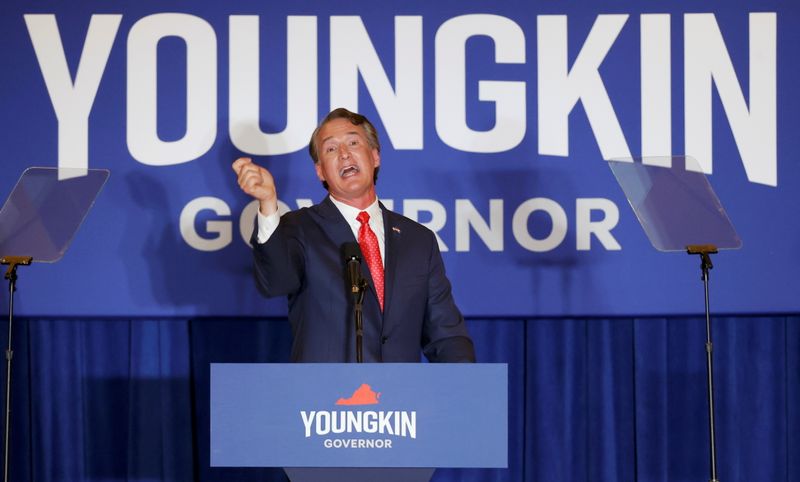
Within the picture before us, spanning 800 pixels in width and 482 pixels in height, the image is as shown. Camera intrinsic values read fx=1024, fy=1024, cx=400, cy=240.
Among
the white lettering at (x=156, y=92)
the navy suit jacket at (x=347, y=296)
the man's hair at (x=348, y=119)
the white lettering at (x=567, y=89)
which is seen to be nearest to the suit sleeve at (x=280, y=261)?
the navy suit jacket at (x=347, y=296)

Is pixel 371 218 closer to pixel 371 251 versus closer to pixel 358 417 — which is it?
pixel 371 251

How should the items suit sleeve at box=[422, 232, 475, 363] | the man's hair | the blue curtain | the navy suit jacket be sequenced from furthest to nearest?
the blue curtain < the man's hair < suit sleeve at box=[422, 232, 475, 363] < the navy suit jacket

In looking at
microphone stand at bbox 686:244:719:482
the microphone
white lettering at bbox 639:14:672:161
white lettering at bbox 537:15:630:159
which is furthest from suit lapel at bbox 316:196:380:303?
white lettering at bbox 639:14:672:161

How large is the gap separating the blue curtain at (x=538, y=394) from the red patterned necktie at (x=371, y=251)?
1317mm

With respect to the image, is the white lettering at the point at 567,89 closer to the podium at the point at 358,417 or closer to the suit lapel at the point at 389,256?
the suit lapel at the point at 389,256

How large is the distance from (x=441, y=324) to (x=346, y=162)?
0.57 m

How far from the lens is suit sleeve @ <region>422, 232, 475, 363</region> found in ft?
10.0

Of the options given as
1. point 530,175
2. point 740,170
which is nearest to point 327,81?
point 530,175

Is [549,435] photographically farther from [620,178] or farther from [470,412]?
[470,412]

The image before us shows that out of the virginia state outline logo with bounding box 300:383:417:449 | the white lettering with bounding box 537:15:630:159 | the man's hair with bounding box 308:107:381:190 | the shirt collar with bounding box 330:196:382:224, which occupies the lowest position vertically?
the virginia state outline logo with bounding box 300:383:417:449

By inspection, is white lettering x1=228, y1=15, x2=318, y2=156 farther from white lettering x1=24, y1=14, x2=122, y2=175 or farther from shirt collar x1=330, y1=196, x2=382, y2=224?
shirt collar x1=330, y1=196, x2=382, y2=224

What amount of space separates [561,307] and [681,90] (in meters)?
1.01

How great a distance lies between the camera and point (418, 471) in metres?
2.24

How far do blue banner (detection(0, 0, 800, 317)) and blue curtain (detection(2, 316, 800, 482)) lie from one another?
211mm
